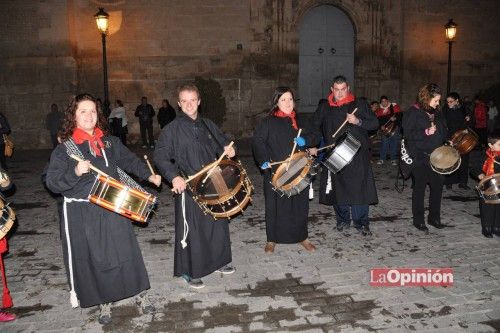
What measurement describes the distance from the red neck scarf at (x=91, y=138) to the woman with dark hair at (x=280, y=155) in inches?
82.6

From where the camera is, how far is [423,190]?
6648 mm

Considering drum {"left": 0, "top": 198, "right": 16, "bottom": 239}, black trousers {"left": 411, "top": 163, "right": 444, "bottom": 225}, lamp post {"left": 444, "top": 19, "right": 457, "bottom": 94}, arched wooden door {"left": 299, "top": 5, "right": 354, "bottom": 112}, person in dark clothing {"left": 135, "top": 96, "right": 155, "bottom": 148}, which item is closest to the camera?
drum {"left": 0, "top": 198, "right": 16, "bottom": 239}

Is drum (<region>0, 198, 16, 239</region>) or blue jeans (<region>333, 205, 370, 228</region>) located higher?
drum (<region>0, 198, 16, 239</region>)

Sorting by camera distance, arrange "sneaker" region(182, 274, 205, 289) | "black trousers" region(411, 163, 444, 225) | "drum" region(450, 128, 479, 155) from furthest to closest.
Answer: "drum" region(450, 128, 479, 155)
"black trousers" region(411, 163, 444, 225)
"sneaker" region(182, 274, 205, 289)

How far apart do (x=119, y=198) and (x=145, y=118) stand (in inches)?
528

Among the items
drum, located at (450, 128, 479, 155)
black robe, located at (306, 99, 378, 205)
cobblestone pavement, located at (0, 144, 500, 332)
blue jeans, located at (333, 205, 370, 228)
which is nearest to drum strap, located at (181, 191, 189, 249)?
cobblestone pavement, located at (0, 144, 500, 332)

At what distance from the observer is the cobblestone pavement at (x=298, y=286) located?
4145mm

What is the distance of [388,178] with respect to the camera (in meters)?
10.5

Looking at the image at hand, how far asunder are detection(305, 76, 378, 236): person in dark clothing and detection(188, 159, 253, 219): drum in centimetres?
177

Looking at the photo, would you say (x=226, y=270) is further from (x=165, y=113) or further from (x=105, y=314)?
(x=165, y=113)

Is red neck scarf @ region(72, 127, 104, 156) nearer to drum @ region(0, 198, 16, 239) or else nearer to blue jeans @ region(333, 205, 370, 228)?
drum @ region(0, 198, 16, 239)

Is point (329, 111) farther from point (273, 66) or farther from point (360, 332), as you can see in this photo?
point (273, 66)

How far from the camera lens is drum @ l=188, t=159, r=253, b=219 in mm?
4422

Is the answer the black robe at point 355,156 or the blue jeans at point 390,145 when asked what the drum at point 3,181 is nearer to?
the black robe at point 355,156
